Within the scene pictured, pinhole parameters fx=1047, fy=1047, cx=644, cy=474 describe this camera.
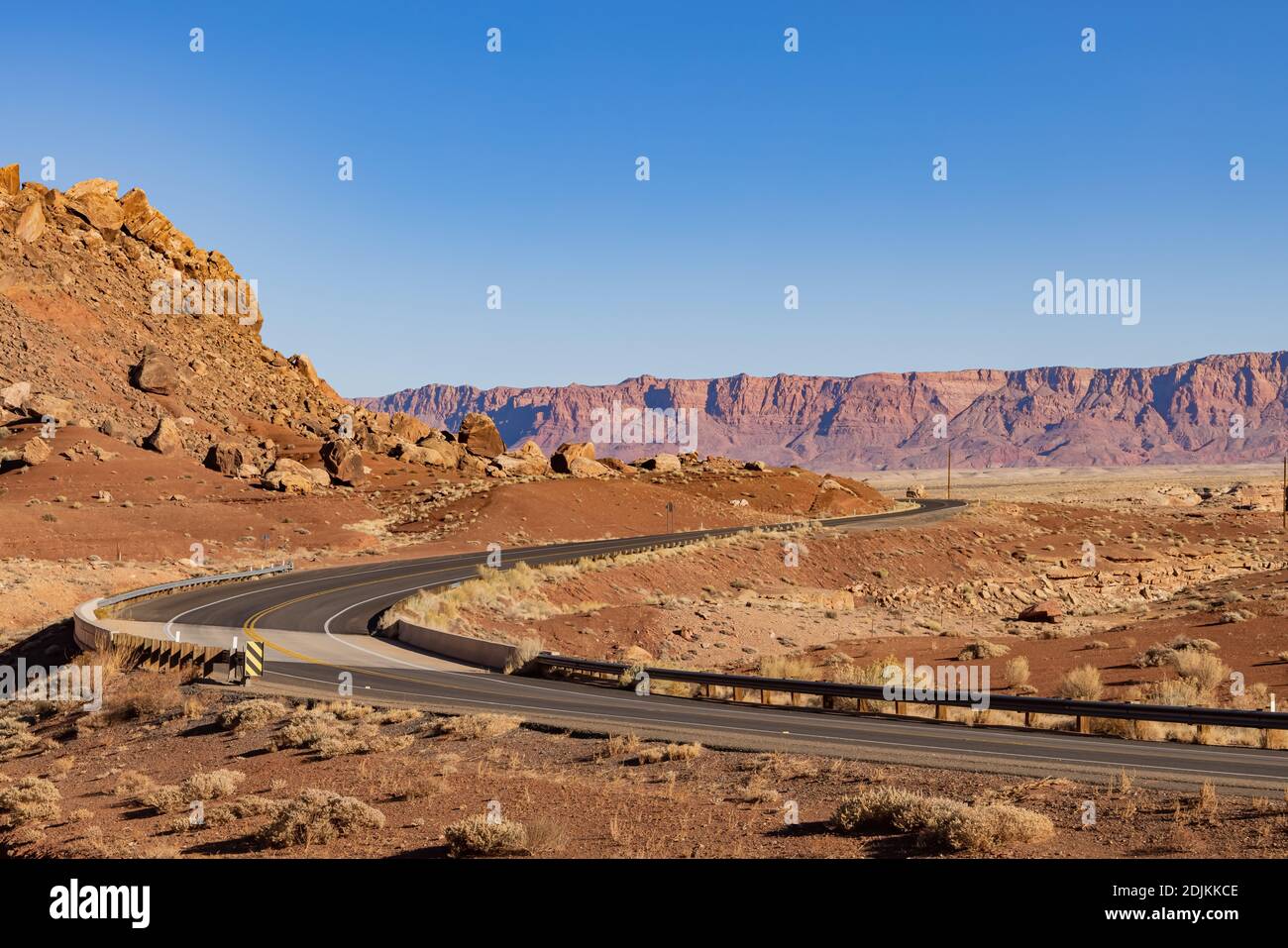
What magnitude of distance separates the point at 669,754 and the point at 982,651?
18.4 m

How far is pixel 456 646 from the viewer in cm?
3144

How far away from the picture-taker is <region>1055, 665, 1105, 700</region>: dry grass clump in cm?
2462

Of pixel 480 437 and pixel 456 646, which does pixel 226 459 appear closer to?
pixel 480 437

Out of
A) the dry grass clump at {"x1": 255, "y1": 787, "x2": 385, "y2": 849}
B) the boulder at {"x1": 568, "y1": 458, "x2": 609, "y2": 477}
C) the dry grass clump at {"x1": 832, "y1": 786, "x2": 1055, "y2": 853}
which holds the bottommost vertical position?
the dry grass clump at {"x1": 255, "y1": 787, "x2": 385, "y2": 849}

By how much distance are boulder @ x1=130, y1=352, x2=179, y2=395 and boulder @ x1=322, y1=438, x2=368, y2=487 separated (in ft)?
64.7

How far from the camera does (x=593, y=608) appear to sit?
138 feet

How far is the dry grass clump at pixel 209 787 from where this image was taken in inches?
615

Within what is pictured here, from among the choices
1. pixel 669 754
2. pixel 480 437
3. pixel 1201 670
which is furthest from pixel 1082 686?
pixel 480 437

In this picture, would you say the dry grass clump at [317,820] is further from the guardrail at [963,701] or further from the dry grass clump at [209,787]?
the guardrail at [963,701]

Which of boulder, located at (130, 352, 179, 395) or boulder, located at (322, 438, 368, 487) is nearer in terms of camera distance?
boulder, located at (322, 438, 368, 487)

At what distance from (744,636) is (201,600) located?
Answer: 21891mm

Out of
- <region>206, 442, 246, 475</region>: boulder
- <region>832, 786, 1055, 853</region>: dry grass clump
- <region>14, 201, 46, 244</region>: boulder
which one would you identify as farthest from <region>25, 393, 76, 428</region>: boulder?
<region>832, 786, 1055, 853</region>: dry grass clump

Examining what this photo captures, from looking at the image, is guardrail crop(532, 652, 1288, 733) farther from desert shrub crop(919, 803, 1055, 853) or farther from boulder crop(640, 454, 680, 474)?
boulder crop(640, 454, 680, 474)
